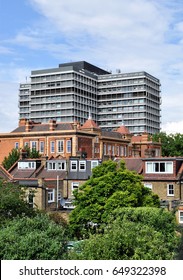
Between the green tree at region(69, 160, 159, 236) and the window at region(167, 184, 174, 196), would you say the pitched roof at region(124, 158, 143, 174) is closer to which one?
the window at region(167, 184, 174, 196)

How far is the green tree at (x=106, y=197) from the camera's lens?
39.7 meters

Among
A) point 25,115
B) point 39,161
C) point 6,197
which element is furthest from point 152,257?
point 25,115

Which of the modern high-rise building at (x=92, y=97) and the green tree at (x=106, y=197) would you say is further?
the modern high-rise building at (x=92, y=97)

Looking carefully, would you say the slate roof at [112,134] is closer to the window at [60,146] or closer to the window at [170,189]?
the window at [60,146]

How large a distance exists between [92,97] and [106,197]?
445 feet

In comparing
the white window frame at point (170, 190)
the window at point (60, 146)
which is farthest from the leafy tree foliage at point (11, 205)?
the window at point (60, 146)

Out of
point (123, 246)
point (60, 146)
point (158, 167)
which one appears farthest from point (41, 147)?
point (123, 246)

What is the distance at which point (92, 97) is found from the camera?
6895 inches

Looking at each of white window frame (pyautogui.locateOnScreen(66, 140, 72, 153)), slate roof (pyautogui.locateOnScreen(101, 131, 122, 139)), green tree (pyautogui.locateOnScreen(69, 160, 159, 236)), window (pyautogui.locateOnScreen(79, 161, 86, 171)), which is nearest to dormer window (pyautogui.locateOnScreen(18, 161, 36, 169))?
window (pyautogui.locateOnScreen(79, 161, 86, 171))

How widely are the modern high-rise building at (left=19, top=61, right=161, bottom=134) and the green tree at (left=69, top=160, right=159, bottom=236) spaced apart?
402 feet

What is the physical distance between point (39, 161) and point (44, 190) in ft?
41.4

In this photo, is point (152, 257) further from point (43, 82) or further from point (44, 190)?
point (43, 82)

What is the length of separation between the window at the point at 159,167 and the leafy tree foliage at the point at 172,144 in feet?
175

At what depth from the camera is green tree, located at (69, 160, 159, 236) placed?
39.7 m
